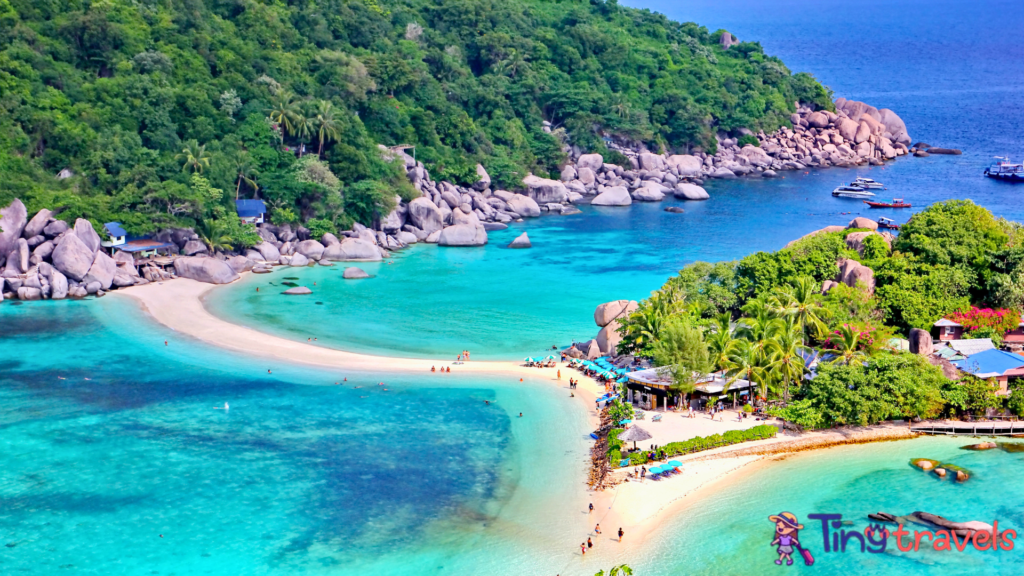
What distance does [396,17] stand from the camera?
116 meters

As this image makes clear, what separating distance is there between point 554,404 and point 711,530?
13240mm

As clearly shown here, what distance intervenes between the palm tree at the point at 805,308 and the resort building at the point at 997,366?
6198 millimetres

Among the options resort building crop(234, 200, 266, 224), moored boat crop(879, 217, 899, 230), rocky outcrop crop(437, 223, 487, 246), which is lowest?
rocky outcrop crop(437, 223, 487, 246)

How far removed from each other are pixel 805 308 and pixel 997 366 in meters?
8.59

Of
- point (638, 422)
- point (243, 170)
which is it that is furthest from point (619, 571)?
point (243, 170)

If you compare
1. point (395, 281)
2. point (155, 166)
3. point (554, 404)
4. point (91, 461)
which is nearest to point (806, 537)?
point (554, 404)

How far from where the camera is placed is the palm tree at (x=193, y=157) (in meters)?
74.8

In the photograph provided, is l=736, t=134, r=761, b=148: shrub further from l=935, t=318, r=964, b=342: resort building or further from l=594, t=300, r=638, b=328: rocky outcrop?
l=935, t=318, r=964, b=342: resort building

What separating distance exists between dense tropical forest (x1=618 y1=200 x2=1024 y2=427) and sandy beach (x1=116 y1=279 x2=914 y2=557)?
1.70 metres

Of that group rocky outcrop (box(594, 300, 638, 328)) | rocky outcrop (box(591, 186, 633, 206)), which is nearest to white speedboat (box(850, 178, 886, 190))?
rocky outcrop (box(591, 186, 633, 206))

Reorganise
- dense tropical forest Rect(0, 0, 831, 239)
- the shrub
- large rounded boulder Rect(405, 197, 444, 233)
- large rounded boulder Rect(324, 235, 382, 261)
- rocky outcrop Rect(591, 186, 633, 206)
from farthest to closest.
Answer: the shrub
rocky outcrop Rect(591, 186, 633, 206)
large rounded boulder Rect(405, 197, 444, 233)
large rounded boulder Rect(324, 235, 382, 261)
dense tropical forest Rect(0, 0, 831, 239)

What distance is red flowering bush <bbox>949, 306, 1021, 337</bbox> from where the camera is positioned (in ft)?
159

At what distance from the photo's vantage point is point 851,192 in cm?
10669

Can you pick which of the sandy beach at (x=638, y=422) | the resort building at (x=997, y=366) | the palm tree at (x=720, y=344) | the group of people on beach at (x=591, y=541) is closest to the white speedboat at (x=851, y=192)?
the resort building at (x=997, y=366)
